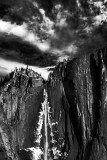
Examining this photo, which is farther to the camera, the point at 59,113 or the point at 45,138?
the point at 45,138

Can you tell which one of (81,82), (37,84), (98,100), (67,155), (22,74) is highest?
A: (22,74)

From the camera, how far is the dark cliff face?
42372 millimetres

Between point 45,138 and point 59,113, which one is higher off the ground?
point 59,113

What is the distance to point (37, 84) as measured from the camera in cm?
7475

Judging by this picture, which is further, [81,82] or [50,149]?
[50,149]

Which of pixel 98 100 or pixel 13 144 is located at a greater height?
pixel 98 100

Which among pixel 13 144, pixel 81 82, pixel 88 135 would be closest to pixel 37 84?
pixel 13 144

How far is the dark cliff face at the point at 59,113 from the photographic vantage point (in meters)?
42.4

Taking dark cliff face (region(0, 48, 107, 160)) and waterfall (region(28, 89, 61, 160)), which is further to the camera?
waterfall (region(28, 89, 61, 160))

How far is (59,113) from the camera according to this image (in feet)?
180

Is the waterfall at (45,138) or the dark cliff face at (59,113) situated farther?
the waterfall at (45,138)

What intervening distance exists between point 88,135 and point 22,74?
1744 inches

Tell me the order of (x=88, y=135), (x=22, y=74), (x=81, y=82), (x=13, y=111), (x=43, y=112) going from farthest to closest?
(x=22, y=74) < (x=13, y=111) < (x=43, y=112) < (x=81, y=82) < (x=88, y=135)

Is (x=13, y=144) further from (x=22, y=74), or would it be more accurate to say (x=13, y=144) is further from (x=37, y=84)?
(x=22, y=74)
